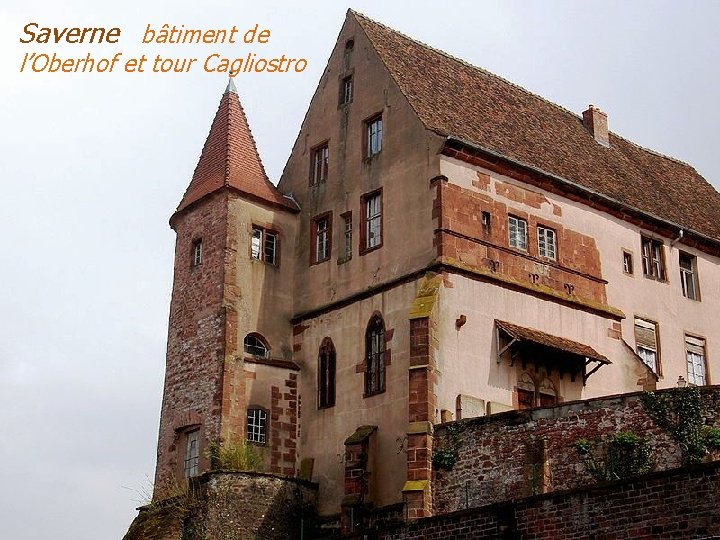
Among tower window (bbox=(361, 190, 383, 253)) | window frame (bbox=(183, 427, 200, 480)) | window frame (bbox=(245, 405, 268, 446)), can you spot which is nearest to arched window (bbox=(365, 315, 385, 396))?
tower window (bbox=(361, 190, 383, 253))

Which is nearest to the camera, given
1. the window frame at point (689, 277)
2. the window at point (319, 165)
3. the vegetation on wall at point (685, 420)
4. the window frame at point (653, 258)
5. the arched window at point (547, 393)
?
the vegetation on wall at point (685, 420)

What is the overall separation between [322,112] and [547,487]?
611 inches

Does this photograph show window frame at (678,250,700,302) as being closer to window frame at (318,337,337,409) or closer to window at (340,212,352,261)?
window at (340,212,352,261)

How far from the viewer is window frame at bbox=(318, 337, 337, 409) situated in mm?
36906

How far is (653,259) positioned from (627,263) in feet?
4.53

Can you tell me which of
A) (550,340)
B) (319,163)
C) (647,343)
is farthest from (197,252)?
(647,343)

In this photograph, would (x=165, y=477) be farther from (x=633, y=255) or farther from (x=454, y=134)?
(x=633, y=255)

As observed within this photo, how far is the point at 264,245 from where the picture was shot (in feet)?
129

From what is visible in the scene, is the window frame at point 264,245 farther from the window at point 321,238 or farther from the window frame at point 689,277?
the window frame at point 689,277

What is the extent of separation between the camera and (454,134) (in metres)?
36.5

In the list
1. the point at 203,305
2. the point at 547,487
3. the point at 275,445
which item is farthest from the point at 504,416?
the point at 203,305

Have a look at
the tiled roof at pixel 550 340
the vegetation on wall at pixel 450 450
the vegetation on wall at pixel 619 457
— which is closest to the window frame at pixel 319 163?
the tiled roof at pixel 550 340

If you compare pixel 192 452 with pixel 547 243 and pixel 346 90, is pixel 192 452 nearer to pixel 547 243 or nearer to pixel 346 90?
pixel 547 243

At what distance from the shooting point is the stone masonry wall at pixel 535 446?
29.3m
